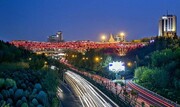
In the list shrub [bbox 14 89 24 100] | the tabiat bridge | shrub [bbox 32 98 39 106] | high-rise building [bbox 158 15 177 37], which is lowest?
shrub [bbox 32 98 39 106]

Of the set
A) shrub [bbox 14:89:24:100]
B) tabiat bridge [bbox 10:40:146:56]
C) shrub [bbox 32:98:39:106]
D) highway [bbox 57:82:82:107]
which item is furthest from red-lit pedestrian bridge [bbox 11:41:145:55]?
shrub [bbox 32:98:39:106]

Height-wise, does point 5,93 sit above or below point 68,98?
above

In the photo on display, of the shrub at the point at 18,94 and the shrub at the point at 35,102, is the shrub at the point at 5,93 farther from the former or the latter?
the shrub at the point at 35,102

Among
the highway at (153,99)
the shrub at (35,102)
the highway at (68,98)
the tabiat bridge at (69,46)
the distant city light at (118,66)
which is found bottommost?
the highway at (68,98)

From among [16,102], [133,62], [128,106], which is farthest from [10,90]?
[133,62]

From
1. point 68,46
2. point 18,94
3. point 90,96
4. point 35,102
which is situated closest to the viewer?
point 35,102

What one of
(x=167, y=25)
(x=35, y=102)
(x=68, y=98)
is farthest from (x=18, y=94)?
(x=167, y=25)

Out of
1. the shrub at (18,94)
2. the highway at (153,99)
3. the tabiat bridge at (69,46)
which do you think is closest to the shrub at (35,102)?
the shrub at (18,94)

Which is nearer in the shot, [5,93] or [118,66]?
[5,93]

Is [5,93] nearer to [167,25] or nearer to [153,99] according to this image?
[153,99]

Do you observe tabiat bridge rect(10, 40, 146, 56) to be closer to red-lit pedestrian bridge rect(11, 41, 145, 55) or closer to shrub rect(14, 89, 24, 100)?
red-lit pedestrian bridge rect(11, 41, 145, 55)

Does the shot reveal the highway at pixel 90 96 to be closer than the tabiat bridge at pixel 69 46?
Yes

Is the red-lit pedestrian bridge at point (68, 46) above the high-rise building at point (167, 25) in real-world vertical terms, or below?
below
